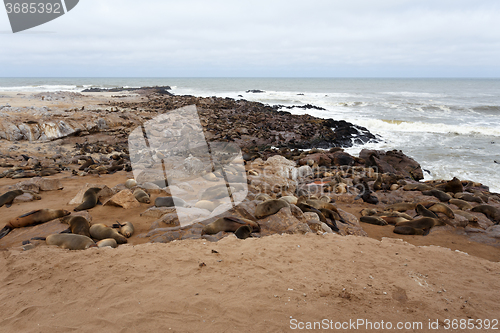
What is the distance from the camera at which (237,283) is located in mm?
3270

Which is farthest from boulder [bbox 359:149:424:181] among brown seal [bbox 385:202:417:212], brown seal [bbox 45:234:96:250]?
brown seal [bbox 45:234:96:250]

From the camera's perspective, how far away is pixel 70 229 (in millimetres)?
4645

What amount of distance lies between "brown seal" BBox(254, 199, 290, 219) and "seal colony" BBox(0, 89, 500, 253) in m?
0.02

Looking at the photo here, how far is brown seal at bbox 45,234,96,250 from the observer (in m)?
4.12

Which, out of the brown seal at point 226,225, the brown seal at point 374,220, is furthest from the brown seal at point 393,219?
the brown seal at point 226,225

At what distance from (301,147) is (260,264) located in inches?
536

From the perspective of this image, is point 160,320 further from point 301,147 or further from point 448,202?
point 301,147

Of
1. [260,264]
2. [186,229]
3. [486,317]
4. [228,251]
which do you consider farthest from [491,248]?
[186,229]

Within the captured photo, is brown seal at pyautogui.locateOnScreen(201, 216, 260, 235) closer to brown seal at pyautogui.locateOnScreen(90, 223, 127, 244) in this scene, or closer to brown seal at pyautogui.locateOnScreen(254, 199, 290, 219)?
brown seal at pyautogui.locateOnScreen(254, 199, 290, 219)

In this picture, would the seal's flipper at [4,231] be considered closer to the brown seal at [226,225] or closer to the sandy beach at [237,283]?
the sandy beach at [237,283]

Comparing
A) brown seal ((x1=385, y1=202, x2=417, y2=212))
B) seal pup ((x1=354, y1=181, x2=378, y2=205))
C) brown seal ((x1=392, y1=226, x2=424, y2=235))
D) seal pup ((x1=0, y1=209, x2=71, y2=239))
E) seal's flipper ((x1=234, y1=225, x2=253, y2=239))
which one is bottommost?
seal pup ((x1=354, y1=181, x2=378, y2=205))

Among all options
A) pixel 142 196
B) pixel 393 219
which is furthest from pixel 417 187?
pixel 142 196

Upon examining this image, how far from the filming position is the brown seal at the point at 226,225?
4961mm

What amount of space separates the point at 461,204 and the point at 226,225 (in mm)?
6578
